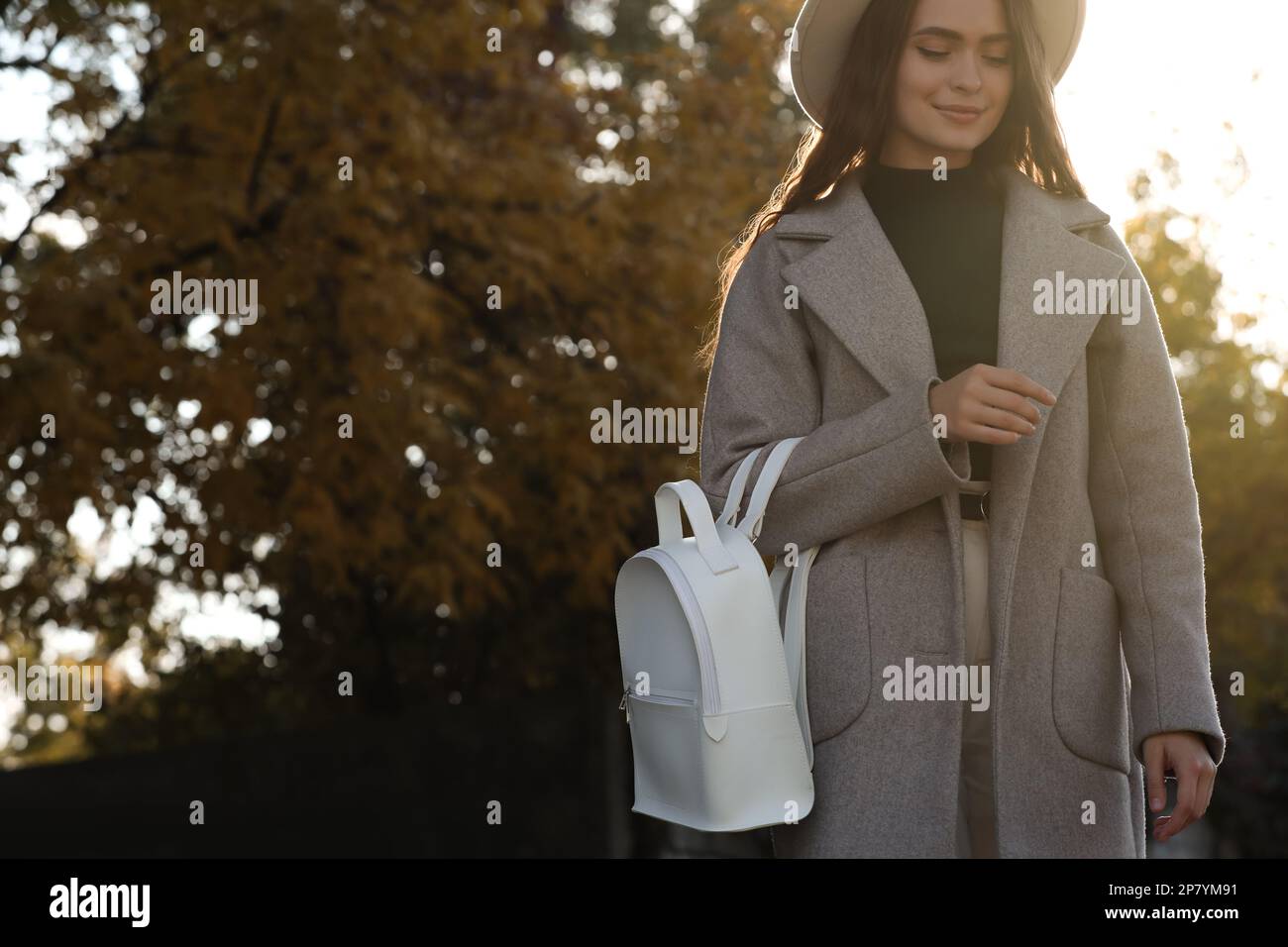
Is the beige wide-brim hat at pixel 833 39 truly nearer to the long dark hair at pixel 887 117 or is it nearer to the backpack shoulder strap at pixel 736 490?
the long dark hair at pixel 887 117

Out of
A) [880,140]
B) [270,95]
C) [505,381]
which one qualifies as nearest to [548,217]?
[505,381]

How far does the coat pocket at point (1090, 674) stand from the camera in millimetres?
2209

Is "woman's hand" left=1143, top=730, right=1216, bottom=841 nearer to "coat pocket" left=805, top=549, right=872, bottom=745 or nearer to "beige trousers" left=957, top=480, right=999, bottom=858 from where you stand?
"beige trousers" left=957, top=480, right=999, bottom=858

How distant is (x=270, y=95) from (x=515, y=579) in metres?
2.86

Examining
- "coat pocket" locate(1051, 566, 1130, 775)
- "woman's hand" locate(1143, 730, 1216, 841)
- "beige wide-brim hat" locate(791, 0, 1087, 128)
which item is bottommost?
"woman's hand" locate(1143, 730, 1216, 841)

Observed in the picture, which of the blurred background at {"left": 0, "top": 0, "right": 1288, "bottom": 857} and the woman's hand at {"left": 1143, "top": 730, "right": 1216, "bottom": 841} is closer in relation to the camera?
the woman's hand at {"left": 1143, "top": 730, "right": 1216, "bottom": 841}

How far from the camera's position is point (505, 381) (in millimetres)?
7379

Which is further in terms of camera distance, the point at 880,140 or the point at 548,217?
the point at 548,217

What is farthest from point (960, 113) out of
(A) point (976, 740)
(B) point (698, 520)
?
(A) point (976, 740)

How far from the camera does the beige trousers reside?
7.41ft

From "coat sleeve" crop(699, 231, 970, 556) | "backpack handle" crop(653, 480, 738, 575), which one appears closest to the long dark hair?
"coat sleeve" crop(699, 231, 970, 556)

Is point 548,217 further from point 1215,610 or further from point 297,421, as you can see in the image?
point 1215,610

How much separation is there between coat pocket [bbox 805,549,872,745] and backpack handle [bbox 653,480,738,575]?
19cm

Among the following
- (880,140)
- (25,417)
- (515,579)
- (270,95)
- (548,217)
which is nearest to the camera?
(880,140)
